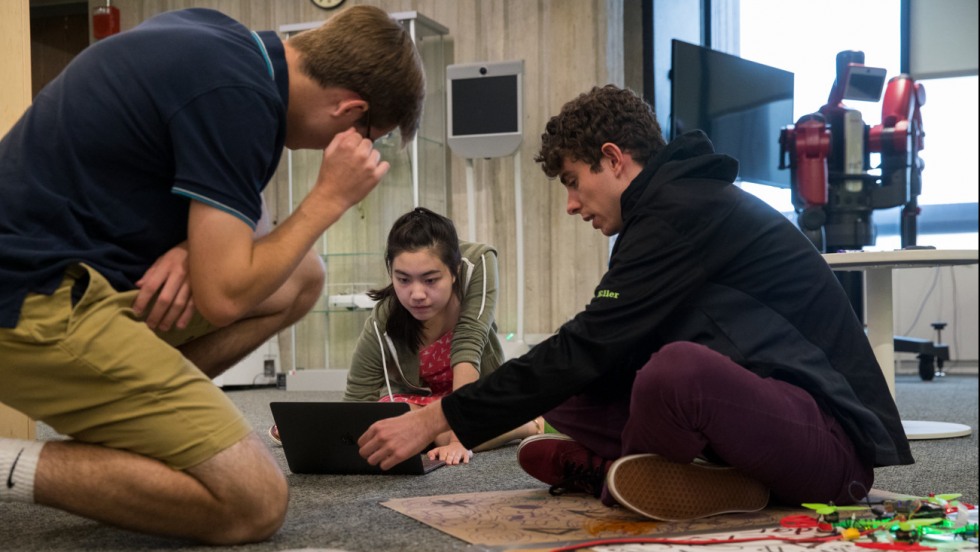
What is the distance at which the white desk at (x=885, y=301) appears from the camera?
233 centimetres

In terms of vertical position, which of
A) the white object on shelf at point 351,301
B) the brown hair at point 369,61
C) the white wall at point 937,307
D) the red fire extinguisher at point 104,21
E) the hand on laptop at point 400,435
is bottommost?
the white wall at point 937,307

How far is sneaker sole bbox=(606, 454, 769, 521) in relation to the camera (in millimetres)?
1404

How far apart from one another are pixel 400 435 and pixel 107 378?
1.24 ft

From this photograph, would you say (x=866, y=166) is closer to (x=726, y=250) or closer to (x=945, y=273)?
(x=726, y=250)

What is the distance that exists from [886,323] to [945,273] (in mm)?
3647

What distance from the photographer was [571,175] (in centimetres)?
165

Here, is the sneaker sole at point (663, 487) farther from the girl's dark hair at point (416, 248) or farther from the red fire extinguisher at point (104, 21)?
the red fire extinguisher at point (104, 21)

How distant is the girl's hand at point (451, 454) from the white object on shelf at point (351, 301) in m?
2.70

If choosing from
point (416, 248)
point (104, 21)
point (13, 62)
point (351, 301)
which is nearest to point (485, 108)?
point (351, 301)

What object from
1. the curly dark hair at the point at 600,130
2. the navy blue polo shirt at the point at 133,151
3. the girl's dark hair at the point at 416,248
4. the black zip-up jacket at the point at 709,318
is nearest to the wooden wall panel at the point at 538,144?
the girl's dark hair at the point at 416,248

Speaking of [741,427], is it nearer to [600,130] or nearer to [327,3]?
[600,130]

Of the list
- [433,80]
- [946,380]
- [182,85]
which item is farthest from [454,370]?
[946,380]

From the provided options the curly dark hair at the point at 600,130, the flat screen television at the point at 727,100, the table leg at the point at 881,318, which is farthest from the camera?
→ the flat screen television at the point at 727,100

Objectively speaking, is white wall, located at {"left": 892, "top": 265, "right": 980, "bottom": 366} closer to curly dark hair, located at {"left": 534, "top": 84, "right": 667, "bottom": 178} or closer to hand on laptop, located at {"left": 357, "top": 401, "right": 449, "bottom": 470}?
curly dark hair, located at {"left": 534, "top": 84, "right": 667, "bottom": 178}
